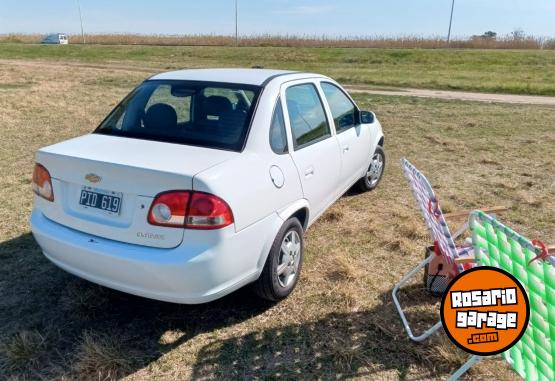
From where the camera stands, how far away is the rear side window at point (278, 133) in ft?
10.9

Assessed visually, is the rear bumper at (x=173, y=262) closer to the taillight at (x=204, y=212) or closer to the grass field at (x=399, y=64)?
the taillight at (x=204, y=212)

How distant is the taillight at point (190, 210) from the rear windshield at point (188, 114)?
60 centimetres

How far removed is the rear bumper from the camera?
260 centimetres

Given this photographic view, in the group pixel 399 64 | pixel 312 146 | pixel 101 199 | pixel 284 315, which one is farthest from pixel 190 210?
pixel 399 64

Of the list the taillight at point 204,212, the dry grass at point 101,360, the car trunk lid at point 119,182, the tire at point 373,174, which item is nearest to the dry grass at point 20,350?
the dry grass at point 101,360

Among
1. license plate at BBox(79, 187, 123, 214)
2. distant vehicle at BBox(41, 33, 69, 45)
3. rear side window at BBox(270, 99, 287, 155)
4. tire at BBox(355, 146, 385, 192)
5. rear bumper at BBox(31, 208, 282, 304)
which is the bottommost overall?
tire at BBox(355, 146, 385, 192)

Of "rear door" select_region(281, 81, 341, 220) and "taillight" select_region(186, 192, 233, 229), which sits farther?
"rear door" select_region(281, 81, 341, 220)

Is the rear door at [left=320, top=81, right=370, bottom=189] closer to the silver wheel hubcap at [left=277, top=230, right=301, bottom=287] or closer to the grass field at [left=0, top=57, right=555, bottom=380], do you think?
the grass field at [left=0, top=57, right=555, bottom=380]

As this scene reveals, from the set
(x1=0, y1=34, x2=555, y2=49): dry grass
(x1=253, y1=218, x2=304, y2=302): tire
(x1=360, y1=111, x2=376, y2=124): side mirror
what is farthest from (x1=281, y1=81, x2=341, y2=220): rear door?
(x1=0, y1=34, x2=555, y2=49): dry grass

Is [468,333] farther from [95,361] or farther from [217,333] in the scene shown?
[95,361]

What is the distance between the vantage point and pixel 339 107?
4.70 m

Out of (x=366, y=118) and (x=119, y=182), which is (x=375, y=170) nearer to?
(x=366, y=118)

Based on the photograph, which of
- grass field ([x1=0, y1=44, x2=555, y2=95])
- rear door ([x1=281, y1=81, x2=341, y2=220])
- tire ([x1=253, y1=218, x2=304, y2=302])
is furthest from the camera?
grass field ([x1=0, y1=44, x2=555, y2=95])

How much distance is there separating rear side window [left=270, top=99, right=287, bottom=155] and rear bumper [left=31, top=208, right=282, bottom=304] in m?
0.64
